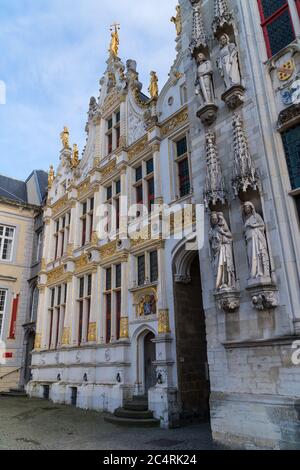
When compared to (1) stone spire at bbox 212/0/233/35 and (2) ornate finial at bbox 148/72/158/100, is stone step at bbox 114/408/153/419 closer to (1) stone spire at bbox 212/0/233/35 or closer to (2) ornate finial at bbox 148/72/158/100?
(1) stone spire at bbox 212/0/233/35

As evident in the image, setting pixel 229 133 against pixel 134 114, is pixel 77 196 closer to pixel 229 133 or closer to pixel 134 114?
pixel 134 114

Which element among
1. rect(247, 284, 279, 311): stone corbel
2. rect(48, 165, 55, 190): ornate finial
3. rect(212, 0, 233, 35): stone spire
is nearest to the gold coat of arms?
rect(212, 0, 233, 35): stone spire

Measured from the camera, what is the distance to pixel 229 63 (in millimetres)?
9344

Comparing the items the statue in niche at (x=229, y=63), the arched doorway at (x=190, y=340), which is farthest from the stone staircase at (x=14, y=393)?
the statue in niche at (x=229, y=63)

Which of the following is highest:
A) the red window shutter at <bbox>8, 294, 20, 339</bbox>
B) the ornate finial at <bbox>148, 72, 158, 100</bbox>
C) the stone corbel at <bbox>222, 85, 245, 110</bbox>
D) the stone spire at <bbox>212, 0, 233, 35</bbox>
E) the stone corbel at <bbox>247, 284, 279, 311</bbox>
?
the ornate finial at <bbox>148, 72, 158, 100</bbox>

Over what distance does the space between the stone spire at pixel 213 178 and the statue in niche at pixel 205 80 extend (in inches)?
45.8

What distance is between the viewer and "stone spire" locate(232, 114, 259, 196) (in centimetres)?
810

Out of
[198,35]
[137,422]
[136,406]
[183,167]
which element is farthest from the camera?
[183,167]

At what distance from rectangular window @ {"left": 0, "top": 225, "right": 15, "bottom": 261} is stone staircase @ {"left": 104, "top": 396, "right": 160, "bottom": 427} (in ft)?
51.4

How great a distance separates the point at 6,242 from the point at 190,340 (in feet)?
56.8

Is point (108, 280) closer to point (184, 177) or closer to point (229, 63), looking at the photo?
point (184, 177)

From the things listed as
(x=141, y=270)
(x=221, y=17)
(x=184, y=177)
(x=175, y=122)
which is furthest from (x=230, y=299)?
(x=175, y=122)

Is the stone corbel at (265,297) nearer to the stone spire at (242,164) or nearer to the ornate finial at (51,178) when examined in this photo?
the stone spire at (242,164)

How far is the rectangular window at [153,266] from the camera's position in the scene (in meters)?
13.6
